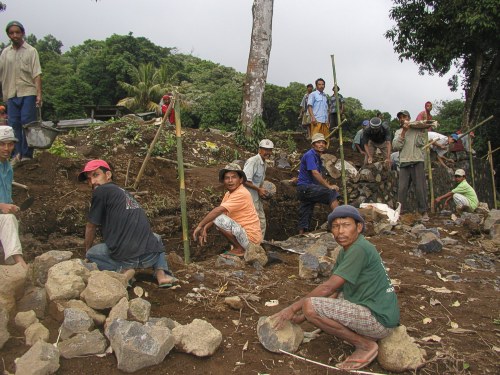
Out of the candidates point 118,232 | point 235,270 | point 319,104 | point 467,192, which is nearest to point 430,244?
point 235,270

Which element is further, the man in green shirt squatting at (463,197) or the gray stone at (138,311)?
the man in green shirt squatting at (463,197)

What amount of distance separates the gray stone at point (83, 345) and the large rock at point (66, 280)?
1.32ft

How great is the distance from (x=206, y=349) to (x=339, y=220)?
1.15m

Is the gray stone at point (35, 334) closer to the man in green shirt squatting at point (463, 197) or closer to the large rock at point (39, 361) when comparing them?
the large rock at point (39, 361)

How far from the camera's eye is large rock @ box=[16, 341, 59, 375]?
2.68 meters

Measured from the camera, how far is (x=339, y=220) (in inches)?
124

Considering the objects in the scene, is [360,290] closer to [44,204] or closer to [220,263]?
[220,263]

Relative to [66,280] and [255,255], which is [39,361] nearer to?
[66,280]

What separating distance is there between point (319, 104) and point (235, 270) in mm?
6140

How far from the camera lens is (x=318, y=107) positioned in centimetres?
1010

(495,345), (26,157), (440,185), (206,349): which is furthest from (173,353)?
(440,185)

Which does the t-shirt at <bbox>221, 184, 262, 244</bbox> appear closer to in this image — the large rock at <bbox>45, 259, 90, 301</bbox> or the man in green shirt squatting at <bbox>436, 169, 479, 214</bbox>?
the large rock at <bbox>45, 259, 90, 301</bbox>

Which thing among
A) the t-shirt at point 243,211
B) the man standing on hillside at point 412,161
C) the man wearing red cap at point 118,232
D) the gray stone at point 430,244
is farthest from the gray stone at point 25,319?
the man standing on hillside at point 412,161

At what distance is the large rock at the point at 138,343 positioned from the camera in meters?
2.83
